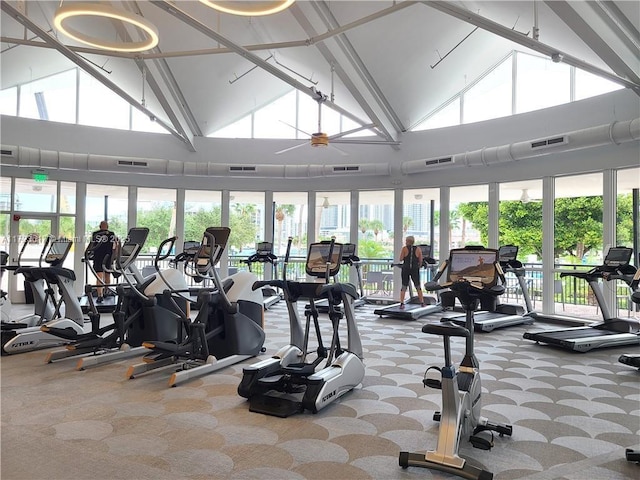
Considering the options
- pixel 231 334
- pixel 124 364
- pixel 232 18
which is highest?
pixel 232 18

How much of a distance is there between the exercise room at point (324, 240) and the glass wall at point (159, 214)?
0.06m

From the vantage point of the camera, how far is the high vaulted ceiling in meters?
6.95

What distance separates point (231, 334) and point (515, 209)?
6.92 meters

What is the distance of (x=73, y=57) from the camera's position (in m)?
8.45

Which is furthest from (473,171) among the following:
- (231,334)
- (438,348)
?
(231,334)

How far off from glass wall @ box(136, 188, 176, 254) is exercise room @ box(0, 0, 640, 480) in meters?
0.06

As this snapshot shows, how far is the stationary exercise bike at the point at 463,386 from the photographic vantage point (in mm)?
2801

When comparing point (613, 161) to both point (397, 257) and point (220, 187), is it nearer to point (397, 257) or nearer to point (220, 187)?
point (397, 257)

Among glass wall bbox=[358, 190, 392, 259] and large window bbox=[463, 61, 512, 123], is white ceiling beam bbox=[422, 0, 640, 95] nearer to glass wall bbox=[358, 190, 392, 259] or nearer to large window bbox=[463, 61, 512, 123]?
large window bbox=[463, 61, 512, 123]

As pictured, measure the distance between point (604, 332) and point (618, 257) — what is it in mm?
1055

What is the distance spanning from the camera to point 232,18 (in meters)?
9.21

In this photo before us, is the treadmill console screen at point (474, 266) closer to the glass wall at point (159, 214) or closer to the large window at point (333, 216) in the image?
the large window at point (333, 216)

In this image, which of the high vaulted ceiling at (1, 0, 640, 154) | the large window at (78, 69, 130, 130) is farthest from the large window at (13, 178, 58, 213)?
the high vaulted ceiling at (1, 0, 640, 154)

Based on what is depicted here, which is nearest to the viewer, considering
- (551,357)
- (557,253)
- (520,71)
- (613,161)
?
(551,357)
